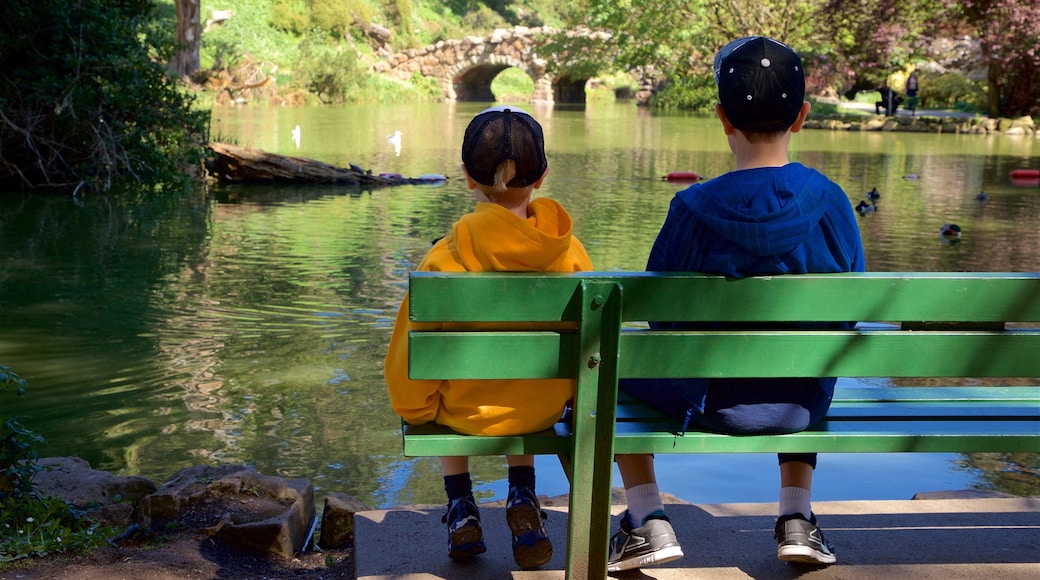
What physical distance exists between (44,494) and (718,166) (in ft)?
50.0

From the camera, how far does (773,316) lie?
2.58 m

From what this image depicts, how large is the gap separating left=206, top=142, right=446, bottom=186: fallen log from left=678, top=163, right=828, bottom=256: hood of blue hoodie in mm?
12196

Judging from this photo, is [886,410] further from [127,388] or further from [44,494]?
[127,388]

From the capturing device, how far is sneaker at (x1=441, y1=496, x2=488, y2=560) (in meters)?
2.85

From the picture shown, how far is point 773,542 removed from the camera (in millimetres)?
3051

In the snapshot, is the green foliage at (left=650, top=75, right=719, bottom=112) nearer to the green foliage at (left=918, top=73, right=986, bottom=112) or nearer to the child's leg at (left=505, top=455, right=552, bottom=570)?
the green foliage at (left=918, top=73, right=986, bottom=112)

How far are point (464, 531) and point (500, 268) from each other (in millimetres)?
651

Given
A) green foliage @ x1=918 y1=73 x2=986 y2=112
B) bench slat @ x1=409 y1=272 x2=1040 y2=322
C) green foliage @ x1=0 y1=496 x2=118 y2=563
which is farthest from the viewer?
green foliage @ x1=918 y1=73 x2=986 y2=112

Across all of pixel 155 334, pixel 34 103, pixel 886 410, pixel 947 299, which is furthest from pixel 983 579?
pixel 34 103

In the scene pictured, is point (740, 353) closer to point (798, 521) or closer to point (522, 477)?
point (798, 521)

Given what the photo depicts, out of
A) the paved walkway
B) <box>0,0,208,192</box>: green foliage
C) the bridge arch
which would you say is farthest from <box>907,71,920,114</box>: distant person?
the paved walkway

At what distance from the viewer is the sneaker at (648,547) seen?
A: 2.75m

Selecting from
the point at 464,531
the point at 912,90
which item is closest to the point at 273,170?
the point at 464,531

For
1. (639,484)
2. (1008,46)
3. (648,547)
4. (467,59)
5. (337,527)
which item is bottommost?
(337,527)
